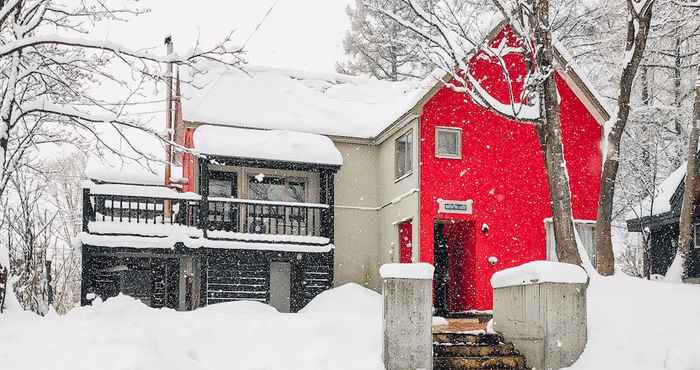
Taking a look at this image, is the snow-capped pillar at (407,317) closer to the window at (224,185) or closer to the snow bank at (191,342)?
the snow bank at (191,342)

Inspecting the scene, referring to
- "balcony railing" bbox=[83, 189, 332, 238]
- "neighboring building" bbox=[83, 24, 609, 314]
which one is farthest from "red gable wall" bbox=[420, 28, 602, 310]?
"balcony railing" bbox=[83, 189, 332, 238]

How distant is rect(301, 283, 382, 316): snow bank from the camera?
18.5 m

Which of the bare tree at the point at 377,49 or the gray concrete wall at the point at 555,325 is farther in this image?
the bare tree at the point at 377,49

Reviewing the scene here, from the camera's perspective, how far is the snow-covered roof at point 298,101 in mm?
21062

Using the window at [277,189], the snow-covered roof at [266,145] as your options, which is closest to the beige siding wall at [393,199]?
the snow-covered roof at [266,145]

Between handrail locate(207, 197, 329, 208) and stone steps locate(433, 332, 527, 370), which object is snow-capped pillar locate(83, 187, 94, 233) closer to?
handrail locate(207, 197, 329, 208)

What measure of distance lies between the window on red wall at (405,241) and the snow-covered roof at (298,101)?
9.40 ft

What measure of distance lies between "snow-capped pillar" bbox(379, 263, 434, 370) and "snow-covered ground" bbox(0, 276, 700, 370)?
0.33 meters

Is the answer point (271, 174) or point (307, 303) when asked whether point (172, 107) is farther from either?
point (307, 303)

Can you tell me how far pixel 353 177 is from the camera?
21.9 m

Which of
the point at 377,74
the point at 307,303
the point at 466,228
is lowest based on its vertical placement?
the point at 307,303

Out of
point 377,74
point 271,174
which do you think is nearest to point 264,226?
point 271,174

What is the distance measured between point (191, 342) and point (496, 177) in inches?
458

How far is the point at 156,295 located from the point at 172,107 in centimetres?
613
